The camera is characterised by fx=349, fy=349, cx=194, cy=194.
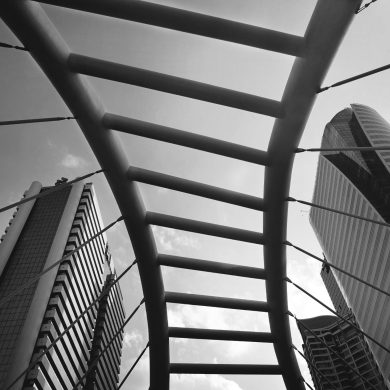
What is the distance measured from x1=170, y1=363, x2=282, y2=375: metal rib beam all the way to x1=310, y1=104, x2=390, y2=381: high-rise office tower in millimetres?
79242

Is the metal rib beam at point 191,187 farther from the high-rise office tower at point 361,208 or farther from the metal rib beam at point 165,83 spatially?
the high-rise office tower at point 361,208

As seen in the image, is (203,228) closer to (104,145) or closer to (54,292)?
(104,145)

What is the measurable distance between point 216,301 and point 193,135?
5.39 metres

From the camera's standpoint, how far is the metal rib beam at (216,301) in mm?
10495

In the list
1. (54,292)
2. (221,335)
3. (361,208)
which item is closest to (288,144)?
(221,335)

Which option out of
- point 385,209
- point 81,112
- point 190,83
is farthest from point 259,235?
point 385,209

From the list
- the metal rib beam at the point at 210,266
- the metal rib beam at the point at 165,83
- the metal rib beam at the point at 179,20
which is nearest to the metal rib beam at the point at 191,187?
the metal rib beam at the point at 210,266

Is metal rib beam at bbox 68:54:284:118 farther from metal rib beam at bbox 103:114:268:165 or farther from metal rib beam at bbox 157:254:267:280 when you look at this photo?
metal rib beam at bbox 157:254:267:280

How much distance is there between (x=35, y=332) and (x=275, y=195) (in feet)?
300

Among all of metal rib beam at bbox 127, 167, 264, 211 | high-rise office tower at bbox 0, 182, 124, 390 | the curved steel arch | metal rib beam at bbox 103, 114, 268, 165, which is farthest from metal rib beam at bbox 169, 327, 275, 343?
high-rise office tower at bbox 0, 182, 124, 390

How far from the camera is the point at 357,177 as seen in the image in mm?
95500

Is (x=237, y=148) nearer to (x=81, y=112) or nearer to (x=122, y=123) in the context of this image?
(x=122, y=123)

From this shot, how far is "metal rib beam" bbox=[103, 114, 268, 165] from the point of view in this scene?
752cm

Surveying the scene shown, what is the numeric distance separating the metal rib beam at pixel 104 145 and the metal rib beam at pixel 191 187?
1.22 feet
